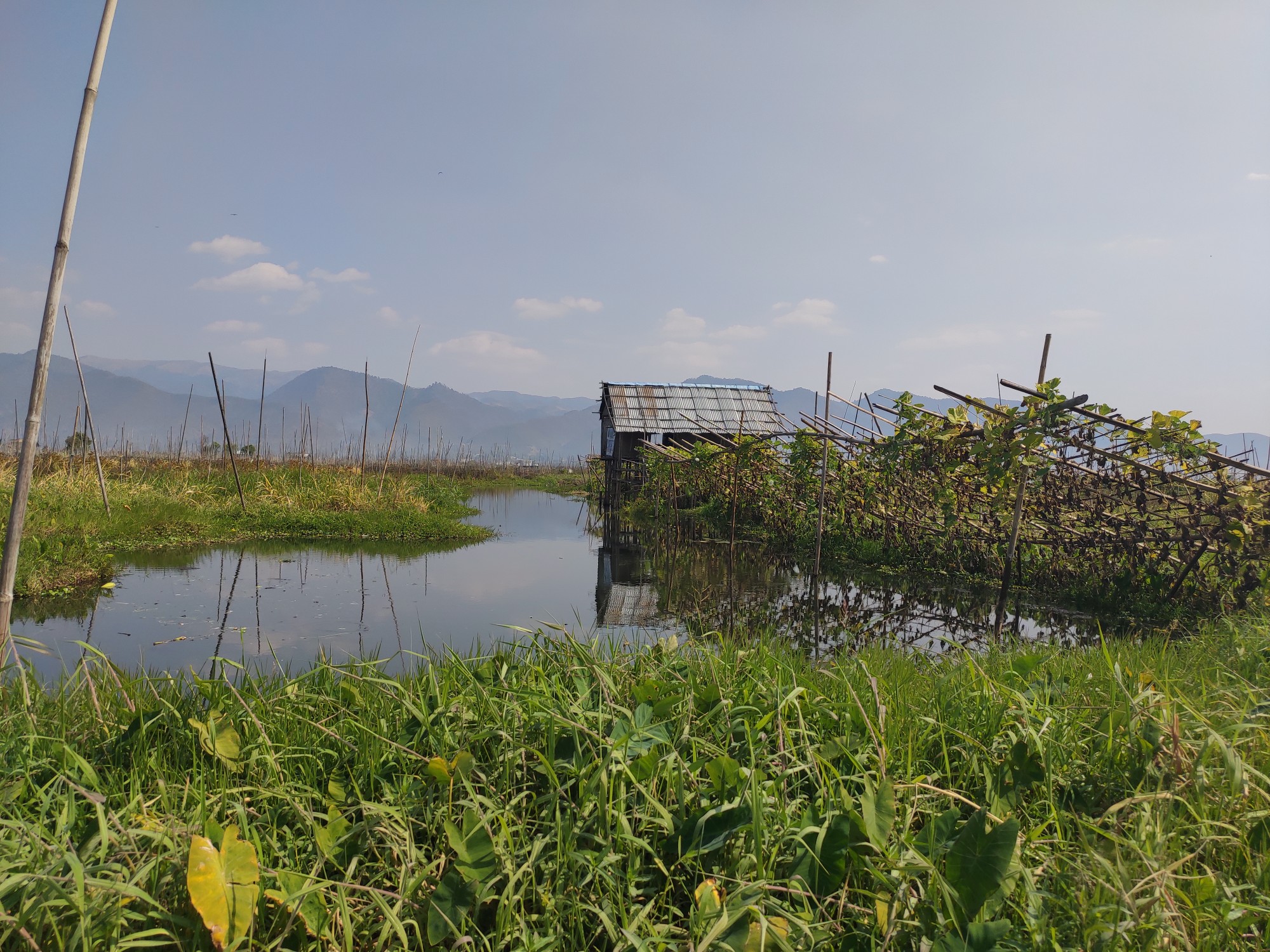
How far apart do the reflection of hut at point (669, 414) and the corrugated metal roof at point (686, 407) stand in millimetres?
21

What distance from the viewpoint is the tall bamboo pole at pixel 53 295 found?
1.99 meters

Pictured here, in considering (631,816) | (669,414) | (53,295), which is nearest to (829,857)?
(631,816)

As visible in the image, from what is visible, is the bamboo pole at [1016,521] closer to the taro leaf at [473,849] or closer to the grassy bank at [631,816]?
the grassy bank at [631,816]

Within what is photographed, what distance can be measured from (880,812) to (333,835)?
1453 mm

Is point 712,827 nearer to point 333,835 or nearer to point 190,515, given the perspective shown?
point 333,835

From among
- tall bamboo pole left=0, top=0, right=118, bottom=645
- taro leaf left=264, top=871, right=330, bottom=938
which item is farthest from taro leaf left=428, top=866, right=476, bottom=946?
tall bamboo pole left=0, top=0, right=118, bottom=645

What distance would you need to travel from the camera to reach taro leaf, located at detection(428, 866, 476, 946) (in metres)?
1.53

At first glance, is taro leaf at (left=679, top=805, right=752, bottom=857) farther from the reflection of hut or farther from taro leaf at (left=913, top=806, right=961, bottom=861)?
the reflection of hut

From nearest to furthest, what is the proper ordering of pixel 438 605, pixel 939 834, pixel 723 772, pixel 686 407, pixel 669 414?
pixel 939 834 < pixel 723 772 < pixel 438 605 < pixel 669 414 < pixel 686 407

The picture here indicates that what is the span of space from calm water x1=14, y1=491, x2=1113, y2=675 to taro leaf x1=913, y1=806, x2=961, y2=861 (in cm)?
213

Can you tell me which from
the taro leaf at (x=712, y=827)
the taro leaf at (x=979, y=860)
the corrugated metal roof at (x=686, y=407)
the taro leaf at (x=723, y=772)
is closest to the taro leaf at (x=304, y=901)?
the taro leaf at (x=712, y=827)

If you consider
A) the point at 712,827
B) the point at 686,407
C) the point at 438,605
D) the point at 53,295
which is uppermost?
the point at 686,407

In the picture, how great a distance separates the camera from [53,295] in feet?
6.59

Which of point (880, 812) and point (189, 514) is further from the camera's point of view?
point (189, 514)
